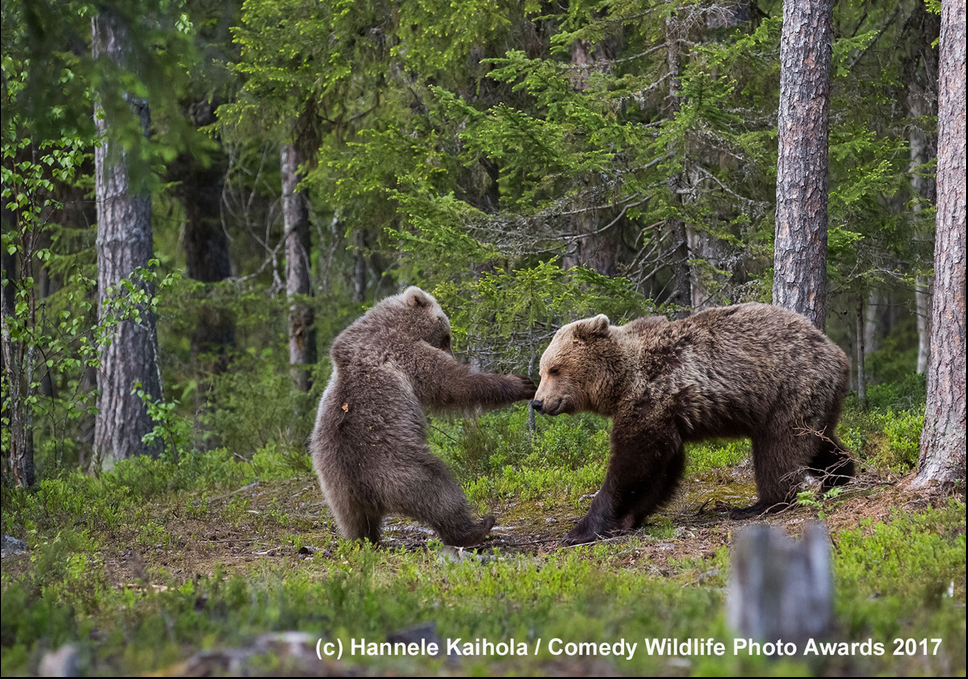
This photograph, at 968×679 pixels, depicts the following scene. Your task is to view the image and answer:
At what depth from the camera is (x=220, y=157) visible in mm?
19891

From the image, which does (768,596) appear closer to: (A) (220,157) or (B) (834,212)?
(B) (834,212)

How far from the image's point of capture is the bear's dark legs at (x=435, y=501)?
6773 mm

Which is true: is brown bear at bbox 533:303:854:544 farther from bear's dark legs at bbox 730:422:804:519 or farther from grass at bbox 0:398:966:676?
grass at bbox 0:398:966:676

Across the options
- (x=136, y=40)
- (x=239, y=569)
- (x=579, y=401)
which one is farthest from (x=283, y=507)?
(x=136, y=40)

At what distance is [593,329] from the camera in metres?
7.76

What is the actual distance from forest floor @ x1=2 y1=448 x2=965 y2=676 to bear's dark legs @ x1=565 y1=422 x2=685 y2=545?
251 millimetres

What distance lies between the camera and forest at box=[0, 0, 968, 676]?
4125mm

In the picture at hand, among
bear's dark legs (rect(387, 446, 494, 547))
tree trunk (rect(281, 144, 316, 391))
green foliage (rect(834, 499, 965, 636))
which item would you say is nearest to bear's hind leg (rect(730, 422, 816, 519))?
green foliage (rect(834, 499, 965, 636))

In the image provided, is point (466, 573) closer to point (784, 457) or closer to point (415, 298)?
point (415, 298)

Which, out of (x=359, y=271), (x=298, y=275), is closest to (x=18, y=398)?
(x=298, y=275)

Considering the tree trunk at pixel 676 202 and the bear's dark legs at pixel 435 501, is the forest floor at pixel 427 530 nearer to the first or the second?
the bear's dark legs at pixel 435 501

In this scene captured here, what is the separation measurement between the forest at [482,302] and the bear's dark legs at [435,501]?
0.43 m

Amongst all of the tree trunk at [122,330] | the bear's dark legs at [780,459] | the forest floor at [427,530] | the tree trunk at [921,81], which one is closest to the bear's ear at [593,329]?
the bear's dark legs at [780,459]

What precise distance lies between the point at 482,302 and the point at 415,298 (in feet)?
9.44
